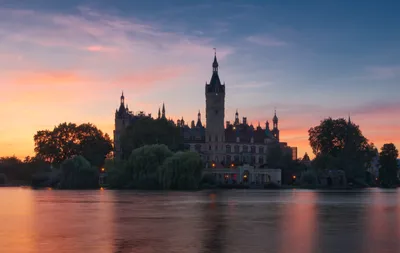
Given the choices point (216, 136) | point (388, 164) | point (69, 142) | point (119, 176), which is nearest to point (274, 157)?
point (216, 136)

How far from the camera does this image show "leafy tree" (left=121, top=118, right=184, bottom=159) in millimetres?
142375

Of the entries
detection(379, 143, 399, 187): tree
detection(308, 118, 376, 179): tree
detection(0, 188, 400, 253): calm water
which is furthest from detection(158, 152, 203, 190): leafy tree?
detection(379, 143, 399, 187): tree

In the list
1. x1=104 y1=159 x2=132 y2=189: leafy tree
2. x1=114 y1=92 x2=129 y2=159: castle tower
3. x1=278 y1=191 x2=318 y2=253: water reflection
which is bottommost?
x1=278 y1=191 x2=318 y2=253: water reflection

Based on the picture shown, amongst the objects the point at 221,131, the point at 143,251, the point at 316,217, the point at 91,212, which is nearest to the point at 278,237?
the point at 143,251

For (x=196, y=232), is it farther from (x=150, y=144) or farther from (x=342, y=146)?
(x=342, y=146)

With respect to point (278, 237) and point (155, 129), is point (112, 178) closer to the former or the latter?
point (155, 129)

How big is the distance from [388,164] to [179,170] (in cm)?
8641

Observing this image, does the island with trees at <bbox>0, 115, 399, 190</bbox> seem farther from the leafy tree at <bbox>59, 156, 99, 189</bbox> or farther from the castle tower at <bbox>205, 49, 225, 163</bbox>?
the castle tower at <bbox>205, 49, 225, 163</bbox>

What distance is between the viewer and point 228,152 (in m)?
190

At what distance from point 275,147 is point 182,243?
15678 centimetres

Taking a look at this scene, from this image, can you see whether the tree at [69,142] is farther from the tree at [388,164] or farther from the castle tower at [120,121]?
the tree at [388,164]

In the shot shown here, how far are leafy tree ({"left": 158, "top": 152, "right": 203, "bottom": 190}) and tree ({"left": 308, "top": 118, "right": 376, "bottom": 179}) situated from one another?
4883cm

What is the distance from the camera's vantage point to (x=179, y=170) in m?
105

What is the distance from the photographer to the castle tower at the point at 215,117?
596 feet
